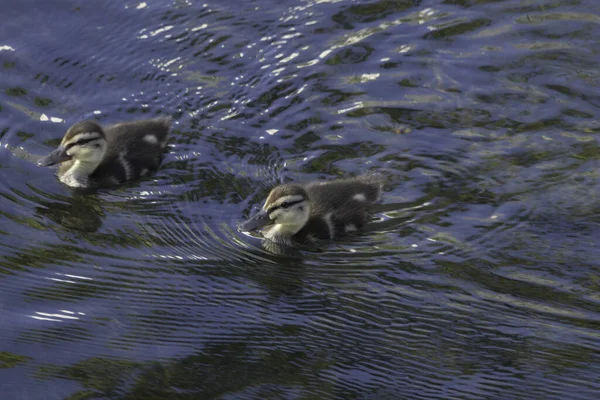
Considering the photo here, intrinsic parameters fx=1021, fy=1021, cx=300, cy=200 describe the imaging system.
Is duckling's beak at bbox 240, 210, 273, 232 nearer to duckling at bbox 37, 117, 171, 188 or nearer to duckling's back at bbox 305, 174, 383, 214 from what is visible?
duckling's back at bbox 305, 174, 383, 214

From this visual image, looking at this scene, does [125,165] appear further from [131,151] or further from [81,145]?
[81,145]

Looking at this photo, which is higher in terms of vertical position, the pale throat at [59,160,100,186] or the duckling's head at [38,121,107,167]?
the duckling's head at [38,121,107,167]

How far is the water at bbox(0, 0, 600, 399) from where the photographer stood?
396cm

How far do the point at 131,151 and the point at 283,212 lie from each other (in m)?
1.15

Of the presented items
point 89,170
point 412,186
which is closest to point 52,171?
point 89,170

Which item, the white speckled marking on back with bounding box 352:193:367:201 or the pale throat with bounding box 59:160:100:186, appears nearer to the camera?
the white speckled marking on back with bounding box 352:193:367:201

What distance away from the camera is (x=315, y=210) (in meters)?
5.15

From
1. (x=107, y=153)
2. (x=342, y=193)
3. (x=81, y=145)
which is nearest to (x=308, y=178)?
(x=342, y=193)

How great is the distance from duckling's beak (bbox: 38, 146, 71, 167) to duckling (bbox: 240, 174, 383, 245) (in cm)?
114

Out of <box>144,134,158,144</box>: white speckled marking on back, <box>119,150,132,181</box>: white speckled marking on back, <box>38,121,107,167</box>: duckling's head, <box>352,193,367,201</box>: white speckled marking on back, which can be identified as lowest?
<box>352,193,367,201</box>: white speckled marking on back

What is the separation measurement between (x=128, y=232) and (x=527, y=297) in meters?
1.92

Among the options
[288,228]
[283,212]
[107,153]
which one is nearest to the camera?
[283,212]

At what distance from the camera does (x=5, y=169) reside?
5.50 metres

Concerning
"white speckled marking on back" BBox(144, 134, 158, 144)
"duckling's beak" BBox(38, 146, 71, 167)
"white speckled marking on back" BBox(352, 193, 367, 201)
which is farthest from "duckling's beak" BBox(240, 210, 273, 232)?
"duckling's beak" BBox(38, 146, 71, 167)
